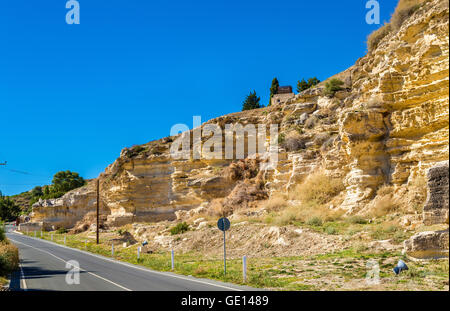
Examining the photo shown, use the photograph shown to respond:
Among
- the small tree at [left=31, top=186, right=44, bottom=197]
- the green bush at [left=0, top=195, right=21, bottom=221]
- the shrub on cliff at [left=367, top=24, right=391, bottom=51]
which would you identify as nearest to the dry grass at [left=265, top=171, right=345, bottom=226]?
the shrub on cliff at [left=367, top=24, right=391, bottom=51]

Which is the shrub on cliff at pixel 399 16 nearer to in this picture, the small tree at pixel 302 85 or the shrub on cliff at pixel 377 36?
the shrub on cliff at pixel 377 36

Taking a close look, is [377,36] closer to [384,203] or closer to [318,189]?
[318,189]

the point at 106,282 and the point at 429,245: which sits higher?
the point at 429,245

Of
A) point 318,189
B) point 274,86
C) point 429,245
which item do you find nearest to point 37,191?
point 274,86

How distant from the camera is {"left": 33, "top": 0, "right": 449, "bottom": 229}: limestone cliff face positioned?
20156mm

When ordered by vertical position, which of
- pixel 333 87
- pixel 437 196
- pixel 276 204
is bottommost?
pixel 276 204

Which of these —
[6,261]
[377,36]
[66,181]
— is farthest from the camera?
[66,181]

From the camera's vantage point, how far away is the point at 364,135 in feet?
76.7

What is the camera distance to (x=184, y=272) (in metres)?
16.3

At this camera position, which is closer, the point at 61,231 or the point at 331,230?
the point at 331,230

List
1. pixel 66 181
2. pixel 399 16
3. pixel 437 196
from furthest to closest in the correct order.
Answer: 1. pixel 66 181
2. pixel 399 16
3. pixel 437 196
